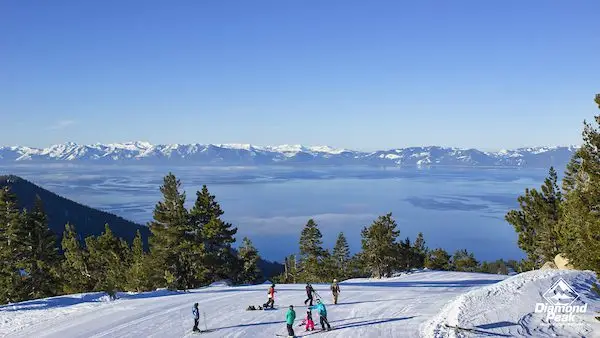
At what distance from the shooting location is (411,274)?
47.4m

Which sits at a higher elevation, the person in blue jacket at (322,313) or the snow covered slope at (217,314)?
the person in blue jacket at (322,313)

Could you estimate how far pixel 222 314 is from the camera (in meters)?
23.9

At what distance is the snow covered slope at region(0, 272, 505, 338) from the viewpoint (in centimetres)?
2072

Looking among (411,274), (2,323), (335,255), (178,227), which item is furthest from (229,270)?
(335,255)

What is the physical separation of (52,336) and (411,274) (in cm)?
3606

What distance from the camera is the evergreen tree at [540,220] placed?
118ft

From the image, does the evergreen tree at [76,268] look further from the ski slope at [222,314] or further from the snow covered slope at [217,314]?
the ski slope at [222,314]

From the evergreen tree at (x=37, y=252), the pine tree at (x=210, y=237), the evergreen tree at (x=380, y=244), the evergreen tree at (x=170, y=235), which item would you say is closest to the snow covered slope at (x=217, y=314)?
the evergreen tree at (x=170, y=235)

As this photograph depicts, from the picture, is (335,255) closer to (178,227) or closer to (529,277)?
(178,227)

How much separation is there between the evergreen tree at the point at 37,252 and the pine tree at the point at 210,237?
15.8 meters

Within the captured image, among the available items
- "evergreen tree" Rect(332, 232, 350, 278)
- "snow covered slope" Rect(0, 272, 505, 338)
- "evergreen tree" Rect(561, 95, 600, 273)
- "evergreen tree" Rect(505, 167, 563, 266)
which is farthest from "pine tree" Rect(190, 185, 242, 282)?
"evergreen tree" Rect(332, 232, 350, 278)

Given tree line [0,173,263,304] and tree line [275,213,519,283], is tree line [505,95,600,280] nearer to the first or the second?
tree line [275,213,519,283]

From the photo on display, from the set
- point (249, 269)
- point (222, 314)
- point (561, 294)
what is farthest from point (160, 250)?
point (561, 294)

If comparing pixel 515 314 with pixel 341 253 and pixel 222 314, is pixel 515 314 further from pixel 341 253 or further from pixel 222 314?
pixel 341 253
